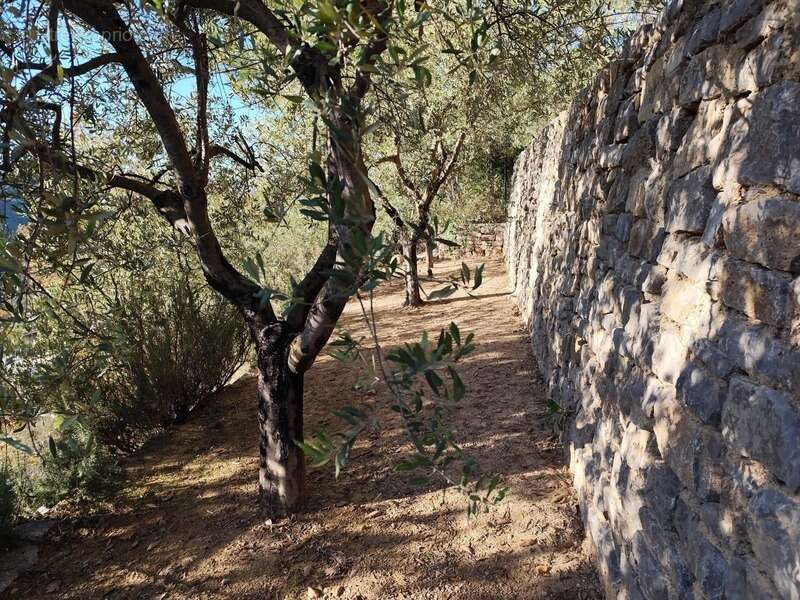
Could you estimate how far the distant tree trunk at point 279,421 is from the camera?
343cm

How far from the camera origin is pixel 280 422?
346 centimetres

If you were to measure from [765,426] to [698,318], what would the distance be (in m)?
0.52

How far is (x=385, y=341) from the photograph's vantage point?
7035 mm

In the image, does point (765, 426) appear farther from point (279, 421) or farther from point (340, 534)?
point (279, 421)

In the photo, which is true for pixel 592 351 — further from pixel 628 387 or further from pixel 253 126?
pixel 253 126

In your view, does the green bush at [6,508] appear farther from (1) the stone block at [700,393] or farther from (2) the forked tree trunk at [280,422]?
(1) the stone block at [700,393]

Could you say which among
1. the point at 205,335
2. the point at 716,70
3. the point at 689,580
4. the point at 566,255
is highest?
the point at 716,70

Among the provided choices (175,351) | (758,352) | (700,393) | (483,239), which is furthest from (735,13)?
(483,239)

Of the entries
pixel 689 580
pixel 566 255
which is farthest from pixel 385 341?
pixel 689 580

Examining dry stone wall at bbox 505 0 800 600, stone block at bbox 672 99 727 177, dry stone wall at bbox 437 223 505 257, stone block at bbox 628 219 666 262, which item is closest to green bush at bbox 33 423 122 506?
dry stone wall at bbox 505 0 800 600

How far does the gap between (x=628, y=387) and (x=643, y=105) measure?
4.50 ft

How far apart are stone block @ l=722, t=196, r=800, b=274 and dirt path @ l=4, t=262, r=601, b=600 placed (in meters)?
1.83

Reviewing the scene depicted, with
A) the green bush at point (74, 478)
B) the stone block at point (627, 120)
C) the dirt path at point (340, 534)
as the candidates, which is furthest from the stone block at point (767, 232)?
the green bush at point (74, 478)

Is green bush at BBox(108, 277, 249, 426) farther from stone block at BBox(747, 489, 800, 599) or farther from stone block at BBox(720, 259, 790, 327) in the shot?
stone block at BBox(747, 489, 800, 599)
